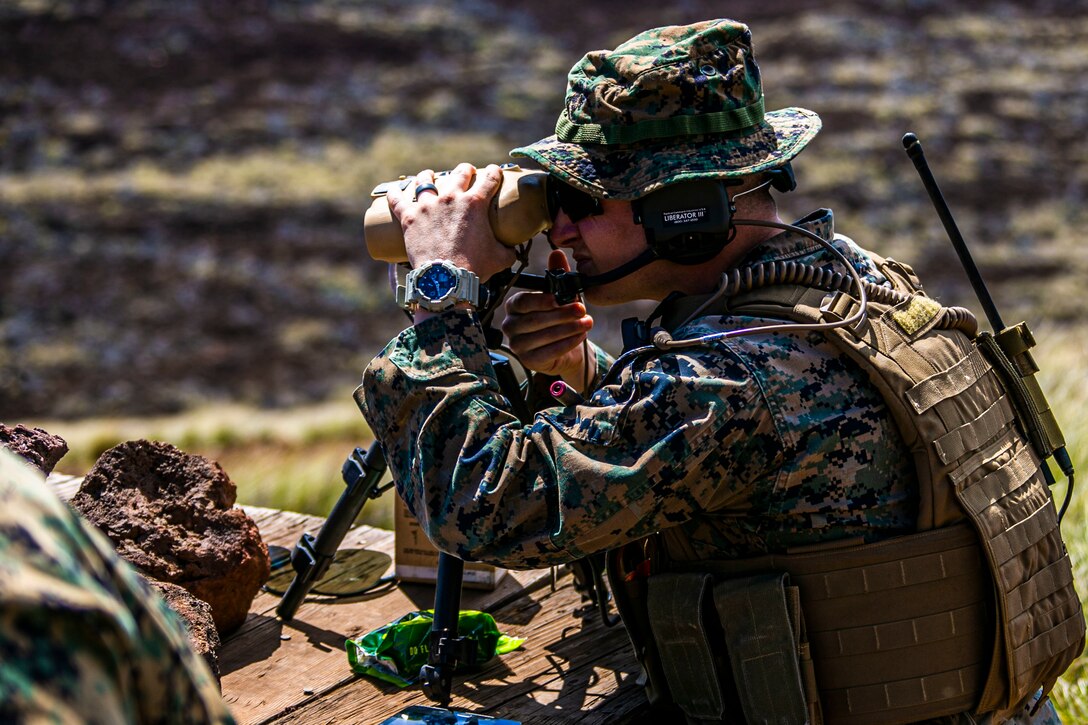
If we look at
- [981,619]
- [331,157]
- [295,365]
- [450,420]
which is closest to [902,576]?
[981,619]

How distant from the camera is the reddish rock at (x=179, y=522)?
9.49 feet

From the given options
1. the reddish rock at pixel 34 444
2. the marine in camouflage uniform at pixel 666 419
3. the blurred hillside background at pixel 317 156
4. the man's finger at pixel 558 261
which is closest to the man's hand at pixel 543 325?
the man's finger at pixel 558 261

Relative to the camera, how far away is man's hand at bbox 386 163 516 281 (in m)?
2.48

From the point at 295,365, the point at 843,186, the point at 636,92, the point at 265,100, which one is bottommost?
the point at 295,365

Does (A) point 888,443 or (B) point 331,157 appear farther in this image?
(B) point 331,157

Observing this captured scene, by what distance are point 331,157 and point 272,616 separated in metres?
19.7

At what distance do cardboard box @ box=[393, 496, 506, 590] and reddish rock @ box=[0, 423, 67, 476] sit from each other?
92 cm

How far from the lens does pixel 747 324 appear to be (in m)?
2.23

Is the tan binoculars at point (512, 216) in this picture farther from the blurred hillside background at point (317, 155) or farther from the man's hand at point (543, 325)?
the blurred hillside background at point (317, 155)

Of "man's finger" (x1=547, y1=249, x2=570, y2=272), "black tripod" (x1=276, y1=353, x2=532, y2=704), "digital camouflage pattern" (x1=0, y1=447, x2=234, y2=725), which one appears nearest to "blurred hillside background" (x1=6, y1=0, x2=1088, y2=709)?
"black tripod" (x1=276, y1=353, x2=532, y2=704)

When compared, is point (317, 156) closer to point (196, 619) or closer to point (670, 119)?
point (196, 619)

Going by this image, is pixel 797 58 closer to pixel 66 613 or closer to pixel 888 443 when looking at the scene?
pixel 888 443

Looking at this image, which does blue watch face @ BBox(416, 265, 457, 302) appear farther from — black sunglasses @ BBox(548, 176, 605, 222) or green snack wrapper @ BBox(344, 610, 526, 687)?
green snack wrapper @ BBox(344, 610, 526, 687)

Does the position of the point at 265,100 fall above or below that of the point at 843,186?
above
